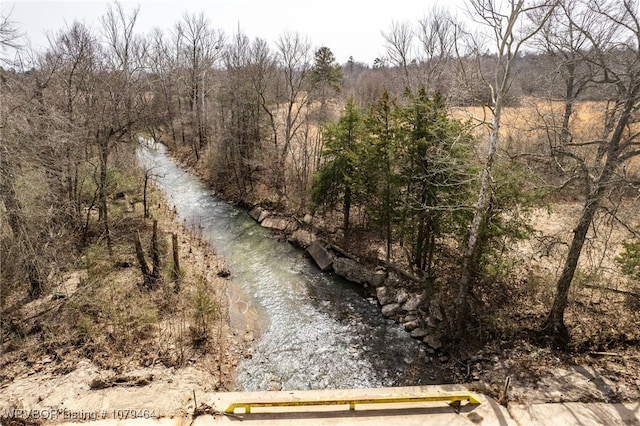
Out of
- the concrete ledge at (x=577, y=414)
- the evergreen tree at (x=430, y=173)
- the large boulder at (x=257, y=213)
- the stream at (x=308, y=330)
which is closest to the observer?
the concrete ledge at (x=577, y=414)

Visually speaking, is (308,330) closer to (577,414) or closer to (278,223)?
(577,414)

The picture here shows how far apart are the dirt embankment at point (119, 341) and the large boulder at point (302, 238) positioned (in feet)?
15.9

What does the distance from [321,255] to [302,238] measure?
210 cm

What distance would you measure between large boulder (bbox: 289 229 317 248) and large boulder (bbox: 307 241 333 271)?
0.54m

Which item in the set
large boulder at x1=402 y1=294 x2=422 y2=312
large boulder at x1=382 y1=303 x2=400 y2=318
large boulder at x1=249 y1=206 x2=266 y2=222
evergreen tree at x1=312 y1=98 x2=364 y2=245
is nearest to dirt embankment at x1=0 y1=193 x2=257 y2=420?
large boulder at x1=382 y1=303 x2=400 y2=318

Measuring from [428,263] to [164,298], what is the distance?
982 centimetres

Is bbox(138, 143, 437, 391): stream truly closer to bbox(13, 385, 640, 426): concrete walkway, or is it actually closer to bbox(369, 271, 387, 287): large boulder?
bbox(369, 271, 387, 287): large boulder

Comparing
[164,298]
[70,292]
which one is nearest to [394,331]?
[164,298]

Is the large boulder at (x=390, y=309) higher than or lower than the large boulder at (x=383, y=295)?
lower

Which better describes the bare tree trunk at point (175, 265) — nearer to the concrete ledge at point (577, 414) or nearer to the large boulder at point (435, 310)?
the large boulder at point (435, 310)

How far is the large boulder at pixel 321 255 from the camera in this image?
1590cm

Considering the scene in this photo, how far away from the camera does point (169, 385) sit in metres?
8.44

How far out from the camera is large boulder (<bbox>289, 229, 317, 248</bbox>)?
17.8 metres

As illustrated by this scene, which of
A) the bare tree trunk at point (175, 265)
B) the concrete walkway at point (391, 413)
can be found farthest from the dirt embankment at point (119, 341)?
the concrete walkway at point (391, 413)
